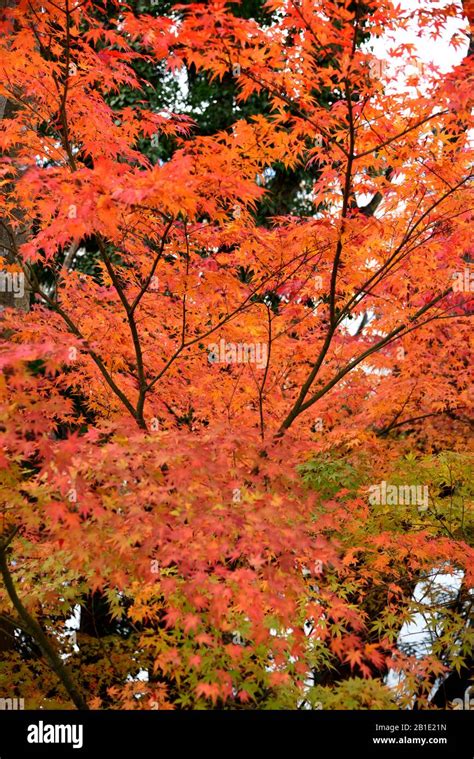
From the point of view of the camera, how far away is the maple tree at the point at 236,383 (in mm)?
4332

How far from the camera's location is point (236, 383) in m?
7.48

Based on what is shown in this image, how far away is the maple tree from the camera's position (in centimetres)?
433

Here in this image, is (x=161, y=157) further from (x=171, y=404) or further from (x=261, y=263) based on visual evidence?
(x=261, y=263)

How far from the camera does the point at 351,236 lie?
602 cm
